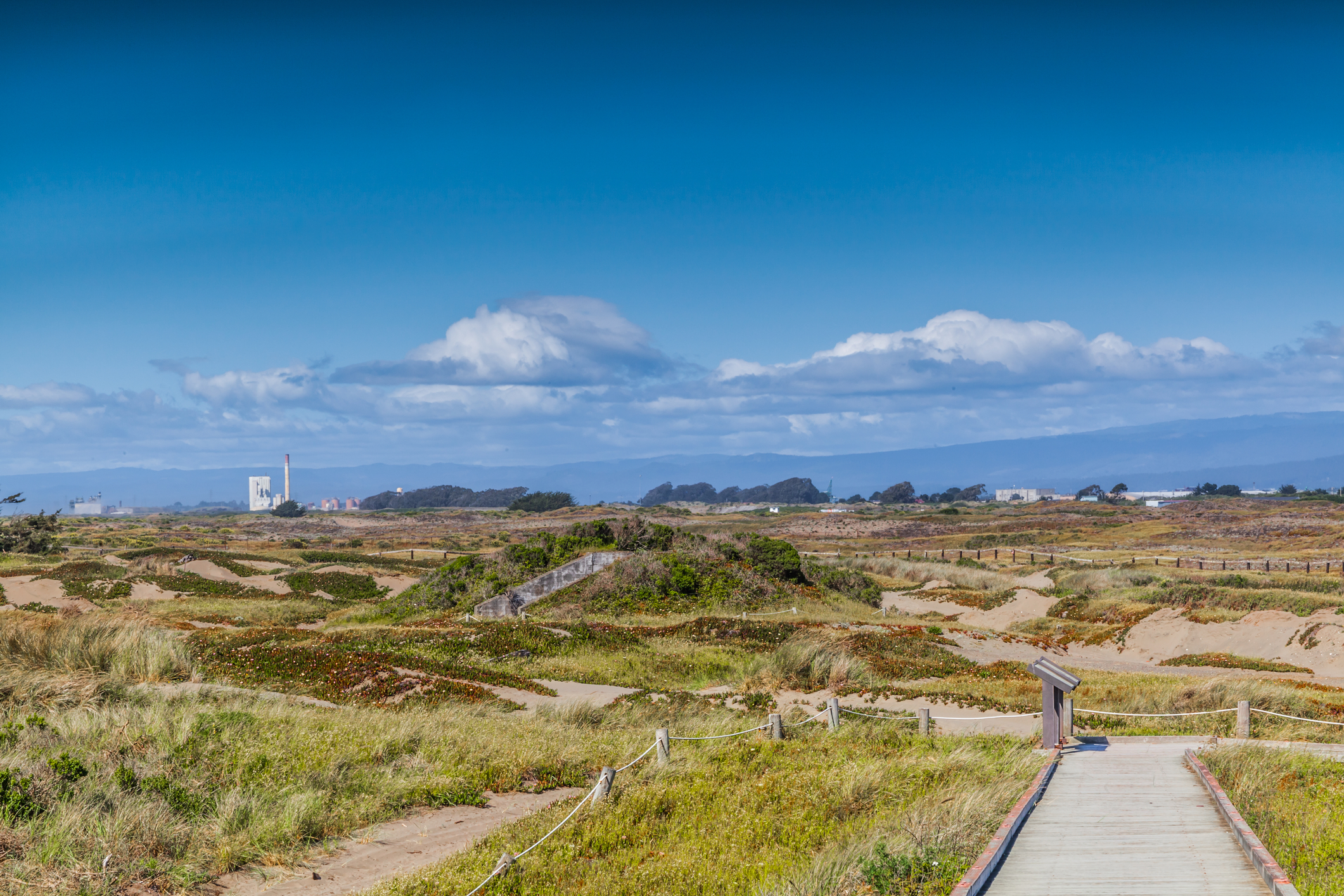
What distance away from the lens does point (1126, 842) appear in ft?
28.0

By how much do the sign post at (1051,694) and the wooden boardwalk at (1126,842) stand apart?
46.9 inches

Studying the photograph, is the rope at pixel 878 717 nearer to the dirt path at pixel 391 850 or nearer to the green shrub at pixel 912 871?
the dirt path at pixel 391 850

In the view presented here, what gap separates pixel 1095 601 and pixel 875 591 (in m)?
9.44

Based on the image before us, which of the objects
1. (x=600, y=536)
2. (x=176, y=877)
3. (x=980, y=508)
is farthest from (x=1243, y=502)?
(x=176, y=877)

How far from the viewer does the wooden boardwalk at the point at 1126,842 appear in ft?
24.3

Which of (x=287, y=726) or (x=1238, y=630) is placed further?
(x=1238, y=630)

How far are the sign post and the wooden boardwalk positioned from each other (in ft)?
3.91

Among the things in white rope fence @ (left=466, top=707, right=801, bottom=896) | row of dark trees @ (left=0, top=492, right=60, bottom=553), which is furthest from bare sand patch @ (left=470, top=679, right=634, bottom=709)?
row of dark trees @ (left=0, top=492, right=60, bottom=553)

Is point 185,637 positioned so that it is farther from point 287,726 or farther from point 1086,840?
point 1086,840

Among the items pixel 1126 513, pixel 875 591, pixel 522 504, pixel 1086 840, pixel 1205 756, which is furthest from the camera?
pixel 522 504

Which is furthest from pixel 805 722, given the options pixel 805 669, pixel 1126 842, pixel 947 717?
pixel 1126 842

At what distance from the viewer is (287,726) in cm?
1248

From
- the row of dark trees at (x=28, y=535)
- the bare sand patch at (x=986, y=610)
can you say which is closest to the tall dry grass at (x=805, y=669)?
the bare sand patch at (x=986, y=610)

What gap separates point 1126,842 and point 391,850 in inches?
282
